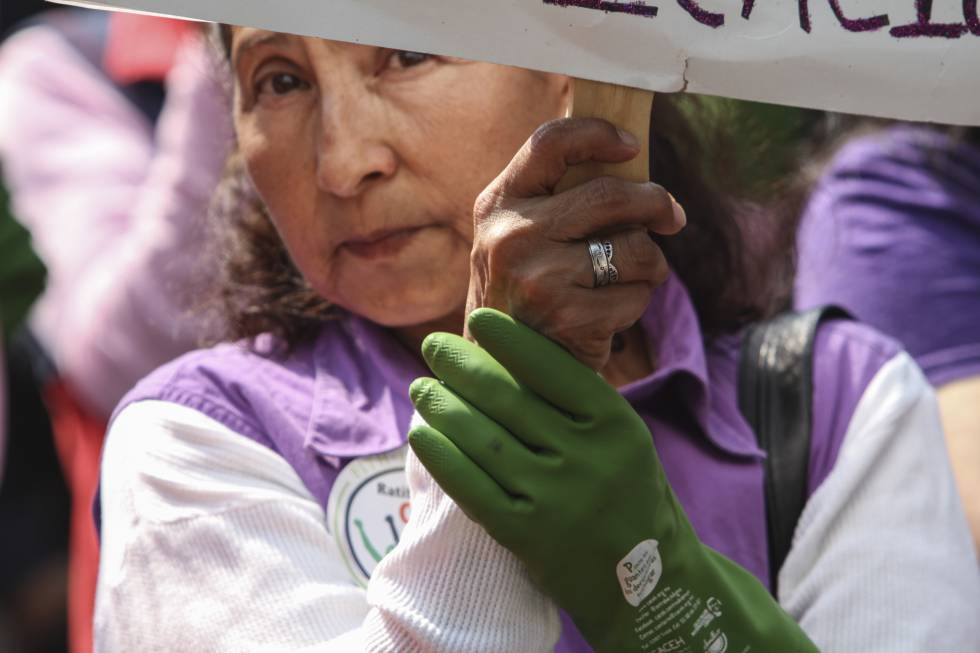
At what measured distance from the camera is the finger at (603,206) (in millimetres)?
1174


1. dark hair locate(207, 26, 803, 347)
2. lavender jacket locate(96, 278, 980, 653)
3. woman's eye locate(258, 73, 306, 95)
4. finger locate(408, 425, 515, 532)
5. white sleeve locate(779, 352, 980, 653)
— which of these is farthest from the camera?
dark hair locate(207, 26, 803, 347)

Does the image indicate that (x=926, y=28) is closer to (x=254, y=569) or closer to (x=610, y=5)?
Result: (x=610, y=5)

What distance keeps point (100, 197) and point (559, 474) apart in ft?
5.76

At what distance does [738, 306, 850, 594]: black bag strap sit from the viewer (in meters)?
1.52

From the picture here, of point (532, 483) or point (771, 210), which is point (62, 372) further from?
point (532, 483)

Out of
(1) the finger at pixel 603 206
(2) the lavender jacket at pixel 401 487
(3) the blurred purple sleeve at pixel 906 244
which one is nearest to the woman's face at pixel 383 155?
(2) the lavender jacket at pixel 401 487

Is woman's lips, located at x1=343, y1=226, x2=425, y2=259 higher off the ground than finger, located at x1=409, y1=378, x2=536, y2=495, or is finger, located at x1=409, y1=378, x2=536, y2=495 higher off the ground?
woman's lips, located at x1=343, y1=226, x2=425, y2=259

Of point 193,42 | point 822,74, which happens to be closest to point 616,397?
point 822,74

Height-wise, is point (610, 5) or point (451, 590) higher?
point (610, 5)

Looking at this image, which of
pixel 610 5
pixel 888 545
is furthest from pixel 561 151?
pixel 888 545

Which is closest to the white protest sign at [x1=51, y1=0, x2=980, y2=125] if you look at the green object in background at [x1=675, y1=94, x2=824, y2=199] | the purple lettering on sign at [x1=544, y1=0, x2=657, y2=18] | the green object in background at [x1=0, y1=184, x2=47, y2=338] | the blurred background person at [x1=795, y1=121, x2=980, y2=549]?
the purple lettering on sign at [x1=544, y1=0, x2=657, y2=18]

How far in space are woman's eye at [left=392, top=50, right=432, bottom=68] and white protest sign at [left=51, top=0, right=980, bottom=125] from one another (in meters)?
0.33

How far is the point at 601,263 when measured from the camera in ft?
3.87

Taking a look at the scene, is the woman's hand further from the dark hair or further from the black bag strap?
the dark hair
